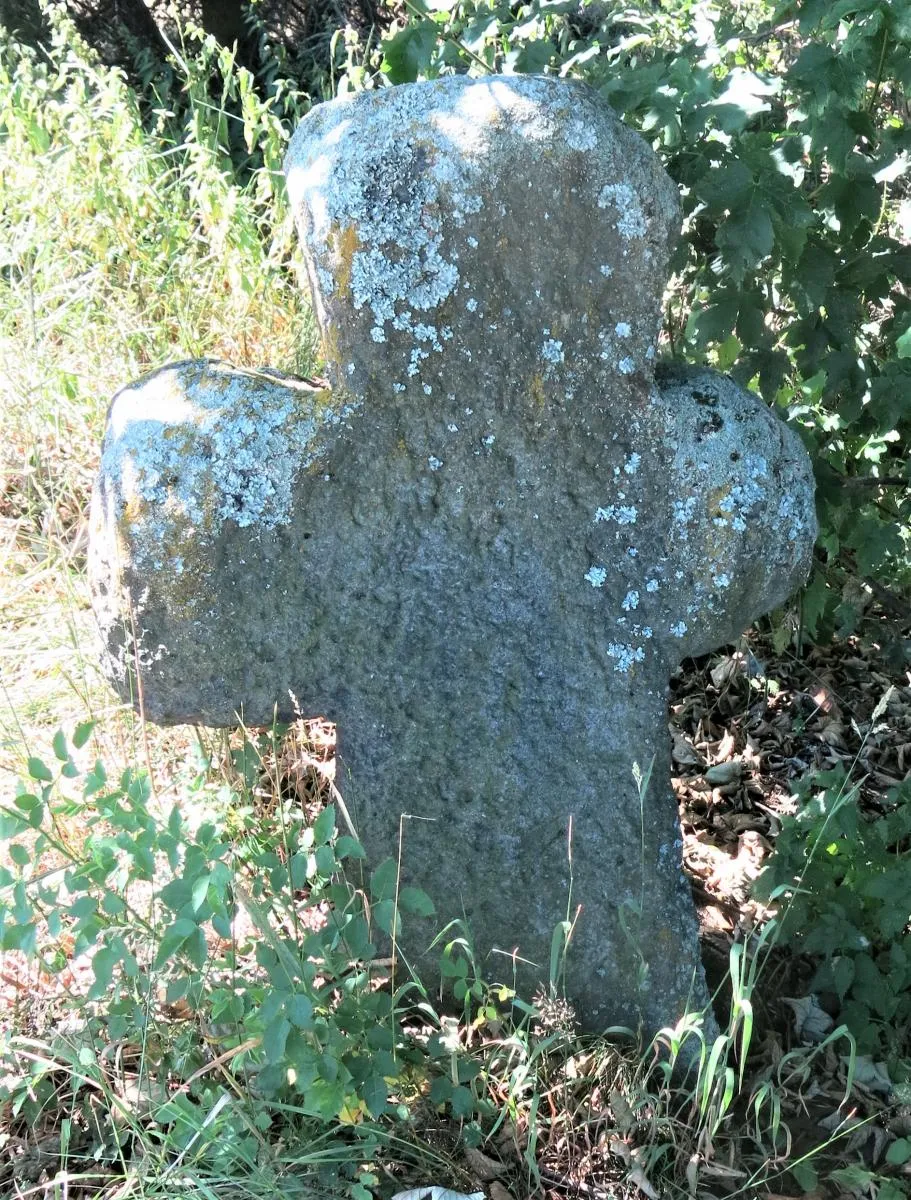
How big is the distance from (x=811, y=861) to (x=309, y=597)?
39.3 inches

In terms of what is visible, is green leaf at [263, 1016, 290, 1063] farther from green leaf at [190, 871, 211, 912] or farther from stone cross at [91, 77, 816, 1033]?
stone cross at [91, 77, 816, 1033]

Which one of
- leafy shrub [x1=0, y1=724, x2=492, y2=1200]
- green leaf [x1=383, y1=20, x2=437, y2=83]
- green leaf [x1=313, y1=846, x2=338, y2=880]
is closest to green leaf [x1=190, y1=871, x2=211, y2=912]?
leafy shrub [x1=0, y1=724, x2=492, y2=1200]

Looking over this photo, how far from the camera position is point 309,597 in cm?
183

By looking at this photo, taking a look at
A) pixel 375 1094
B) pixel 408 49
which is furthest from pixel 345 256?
pixel 375 1094

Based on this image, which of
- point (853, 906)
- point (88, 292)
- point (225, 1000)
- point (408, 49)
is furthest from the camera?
point (88, 292)

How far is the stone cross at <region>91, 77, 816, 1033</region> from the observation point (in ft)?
5.55

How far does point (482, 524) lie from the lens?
1.84 metres

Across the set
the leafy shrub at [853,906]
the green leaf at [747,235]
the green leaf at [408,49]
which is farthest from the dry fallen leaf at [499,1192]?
the green leaf at [408,49]

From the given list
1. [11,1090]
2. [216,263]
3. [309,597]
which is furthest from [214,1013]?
[216,263]

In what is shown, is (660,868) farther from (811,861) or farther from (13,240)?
(13,240)

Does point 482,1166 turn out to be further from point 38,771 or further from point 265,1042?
point 38,771

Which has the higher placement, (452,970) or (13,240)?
(13,240)

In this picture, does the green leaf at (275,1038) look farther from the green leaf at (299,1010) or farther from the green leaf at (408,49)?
the green leaf at (408,49)

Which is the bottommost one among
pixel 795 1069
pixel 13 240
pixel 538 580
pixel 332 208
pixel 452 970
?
pixel 795 1069
